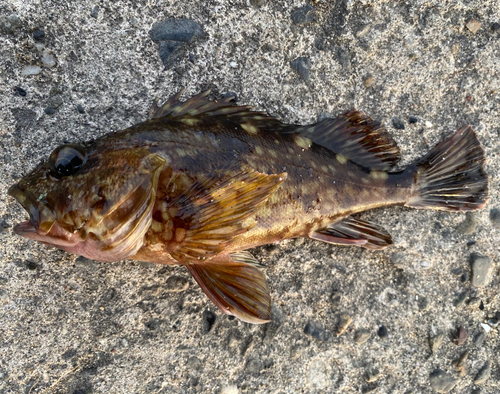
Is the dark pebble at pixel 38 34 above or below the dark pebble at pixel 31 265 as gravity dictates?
above

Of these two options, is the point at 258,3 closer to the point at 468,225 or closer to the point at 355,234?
the point at 355,234

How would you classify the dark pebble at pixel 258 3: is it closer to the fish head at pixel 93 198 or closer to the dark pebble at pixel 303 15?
the dark pebble at pixel 303 15

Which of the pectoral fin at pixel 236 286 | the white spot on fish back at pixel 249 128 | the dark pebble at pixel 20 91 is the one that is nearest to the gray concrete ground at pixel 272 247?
the dark pebble at pixel 20 91

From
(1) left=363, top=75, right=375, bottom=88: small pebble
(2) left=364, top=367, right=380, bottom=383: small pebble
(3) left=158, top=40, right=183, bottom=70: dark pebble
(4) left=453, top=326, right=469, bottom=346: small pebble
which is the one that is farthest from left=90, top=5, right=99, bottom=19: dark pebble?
(4) left=453, top=326, right=469, bottom=346: small pebble

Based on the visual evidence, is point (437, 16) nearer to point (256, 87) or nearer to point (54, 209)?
point (256, 87)

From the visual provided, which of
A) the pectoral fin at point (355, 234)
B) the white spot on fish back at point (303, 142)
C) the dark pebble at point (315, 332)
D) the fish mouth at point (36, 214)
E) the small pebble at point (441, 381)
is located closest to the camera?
the fish mouth at point (36, 214)

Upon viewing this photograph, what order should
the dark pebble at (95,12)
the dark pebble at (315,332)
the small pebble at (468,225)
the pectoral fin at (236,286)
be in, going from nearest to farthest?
1. the pectoral fin at (236,286)
2. the dark pebble at (95,12)
3. the dark pebble at (315,332)
4. the small pebble at (468,225)
